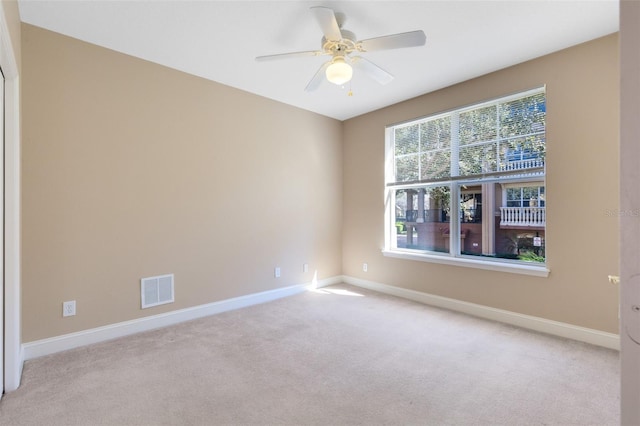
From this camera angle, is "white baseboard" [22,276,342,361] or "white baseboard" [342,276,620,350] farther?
"white baseboard" [342,276,620,350]

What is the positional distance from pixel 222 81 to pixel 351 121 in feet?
6.88

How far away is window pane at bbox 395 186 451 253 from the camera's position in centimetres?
392

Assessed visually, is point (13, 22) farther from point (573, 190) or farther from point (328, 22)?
point (573, 190)

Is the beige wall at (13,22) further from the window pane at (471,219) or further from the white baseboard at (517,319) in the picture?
the white baseboard at (517,319)

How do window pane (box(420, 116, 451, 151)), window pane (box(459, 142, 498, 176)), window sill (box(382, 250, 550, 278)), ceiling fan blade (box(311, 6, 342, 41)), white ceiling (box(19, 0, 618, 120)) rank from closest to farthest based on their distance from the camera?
1. ceiling fan blade (box(311, 6, 342, 41))
2. white ceiling (box(19, 0, 618, 120))
3. window sill (box(382, 250, 550, 278))
4. window pane (box(459, 142, 498, 176))
5. window pane (box(420, 116, 451, 151))

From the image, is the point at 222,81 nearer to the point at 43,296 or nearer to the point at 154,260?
the point at 154,260

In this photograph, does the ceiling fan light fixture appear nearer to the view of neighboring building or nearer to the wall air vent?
the view of neighboring building

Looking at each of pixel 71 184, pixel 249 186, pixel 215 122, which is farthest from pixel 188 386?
pixel 215 122

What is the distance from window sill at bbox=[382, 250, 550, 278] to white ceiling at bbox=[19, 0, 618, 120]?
2055mm

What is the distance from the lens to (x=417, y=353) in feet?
8.42

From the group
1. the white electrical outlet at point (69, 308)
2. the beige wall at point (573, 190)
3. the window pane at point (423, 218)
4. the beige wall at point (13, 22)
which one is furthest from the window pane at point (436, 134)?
the white electrical outlet at point (69, 308)

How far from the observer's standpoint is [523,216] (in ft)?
10.5

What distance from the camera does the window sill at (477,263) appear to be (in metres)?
3.05

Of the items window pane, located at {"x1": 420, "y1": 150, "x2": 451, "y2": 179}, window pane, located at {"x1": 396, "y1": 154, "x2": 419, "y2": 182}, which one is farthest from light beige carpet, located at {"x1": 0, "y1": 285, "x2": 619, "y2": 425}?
window pane, located at {"x1": 396, "y1": 154, "x2": 419, "y2": 182}
